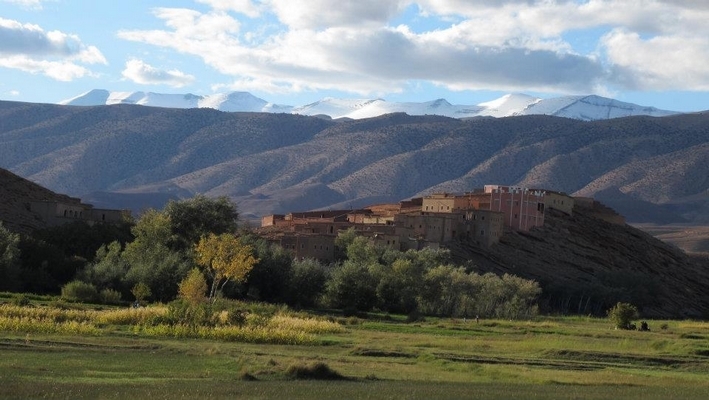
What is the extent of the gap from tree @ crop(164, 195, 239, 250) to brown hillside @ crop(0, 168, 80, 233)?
31.2 ft

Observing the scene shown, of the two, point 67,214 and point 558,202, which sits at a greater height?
point 558,202

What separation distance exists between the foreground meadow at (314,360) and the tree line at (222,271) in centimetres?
891

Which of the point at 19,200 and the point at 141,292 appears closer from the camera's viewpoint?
the point at 141,292

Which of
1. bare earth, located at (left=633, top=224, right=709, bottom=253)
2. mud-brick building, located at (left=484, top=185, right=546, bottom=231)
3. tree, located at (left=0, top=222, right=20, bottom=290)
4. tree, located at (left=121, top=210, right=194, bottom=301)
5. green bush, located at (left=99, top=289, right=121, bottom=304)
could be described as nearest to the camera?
green bush, located at (left=99, top=289, right=121, bottom=304)

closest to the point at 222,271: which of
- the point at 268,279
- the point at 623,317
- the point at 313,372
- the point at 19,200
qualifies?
the point at 268,279

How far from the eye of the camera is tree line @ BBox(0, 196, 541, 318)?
54938 mm

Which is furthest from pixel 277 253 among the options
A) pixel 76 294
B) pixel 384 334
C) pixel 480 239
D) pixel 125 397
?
pixel 125 397

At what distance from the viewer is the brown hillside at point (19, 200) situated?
75250 mm

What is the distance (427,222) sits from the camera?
91.4m

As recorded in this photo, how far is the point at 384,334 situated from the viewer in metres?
43.5

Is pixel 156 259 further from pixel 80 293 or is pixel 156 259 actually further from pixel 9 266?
pixel 80 293

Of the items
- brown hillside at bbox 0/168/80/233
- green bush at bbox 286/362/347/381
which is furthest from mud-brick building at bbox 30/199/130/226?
green bush at bbox 286/362/347/381

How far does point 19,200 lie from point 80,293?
3361 centimetres

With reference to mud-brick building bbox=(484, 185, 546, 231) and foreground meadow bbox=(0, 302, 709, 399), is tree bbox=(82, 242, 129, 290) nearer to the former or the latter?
foreground meadow bbox=(0, 302, 709, 399)
